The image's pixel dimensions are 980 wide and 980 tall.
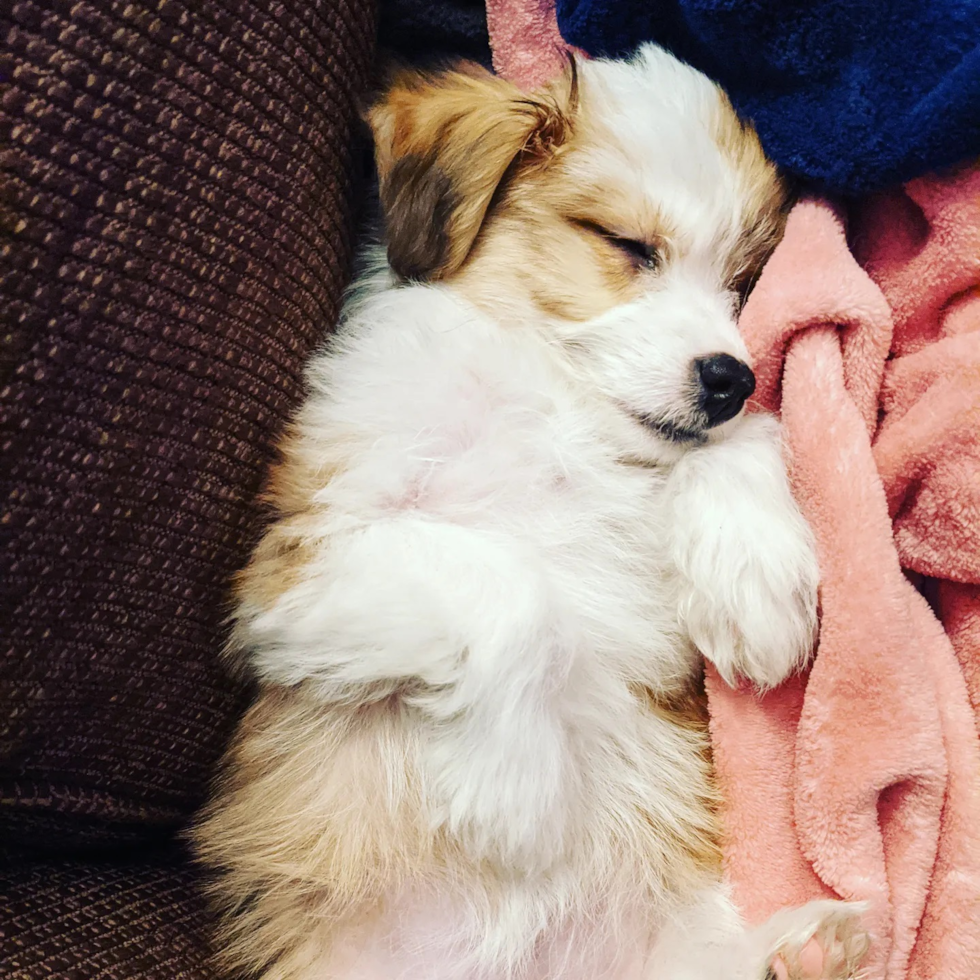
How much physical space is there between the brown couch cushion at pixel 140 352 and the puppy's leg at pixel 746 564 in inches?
26.7

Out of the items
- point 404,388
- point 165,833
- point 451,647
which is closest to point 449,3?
point 404,388

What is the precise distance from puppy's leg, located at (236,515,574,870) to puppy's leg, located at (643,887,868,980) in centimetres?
25

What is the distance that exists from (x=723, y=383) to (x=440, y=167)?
0.60m

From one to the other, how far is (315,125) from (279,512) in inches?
23.7

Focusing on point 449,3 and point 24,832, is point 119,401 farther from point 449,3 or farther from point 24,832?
point 449,3

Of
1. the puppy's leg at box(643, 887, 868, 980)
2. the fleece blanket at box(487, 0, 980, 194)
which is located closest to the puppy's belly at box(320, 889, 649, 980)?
the puppy's leg at box(643, 887, 868, 980)

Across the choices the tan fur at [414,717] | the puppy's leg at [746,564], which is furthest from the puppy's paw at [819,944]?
the puppy's leg at [746,564]

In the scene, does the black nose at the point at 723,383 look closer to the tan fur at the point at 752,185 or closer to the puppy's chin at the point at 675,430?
the puppy's chin at the point at 675,430

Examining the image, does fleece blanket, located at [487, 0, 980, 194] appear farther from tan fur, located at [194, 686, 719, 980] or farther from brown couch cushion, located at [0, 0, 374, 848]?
tan fur, located at [194, 686, 719, 980]

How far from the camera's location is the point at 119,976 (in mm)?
1075

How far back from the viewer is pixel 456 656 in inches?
42.7

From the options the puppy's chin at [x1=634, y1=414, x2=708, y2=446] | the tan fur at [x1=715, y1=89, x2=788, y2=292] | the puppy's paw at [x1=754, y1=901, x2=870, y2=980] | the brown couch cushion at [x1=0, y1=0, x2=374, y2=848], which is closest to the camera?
the brown couch cushion at [x1=0, y1=0, x2=374, y2=848]

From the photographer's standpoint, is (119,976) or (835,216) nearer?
(119,976)

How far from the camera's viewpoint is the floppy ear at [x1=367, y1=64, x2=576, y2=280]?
4.50 ft
